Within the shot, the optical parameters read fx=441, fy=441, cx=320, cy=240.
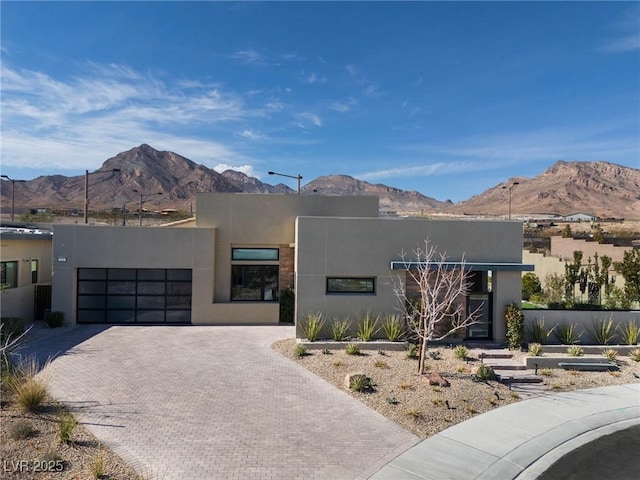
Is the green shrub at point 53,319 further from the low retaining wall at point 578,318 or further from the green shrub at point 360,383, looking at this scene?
the low retaining wall at point 578,318

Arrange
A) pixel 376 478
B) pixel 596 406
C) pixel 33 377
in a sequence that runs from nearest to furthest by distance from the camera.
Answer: pixel 376 478 → pixel 33 377 → pixel 596 406

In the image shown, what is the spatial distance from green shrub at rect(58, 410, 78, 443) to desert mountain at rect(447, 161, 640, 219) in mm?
109189

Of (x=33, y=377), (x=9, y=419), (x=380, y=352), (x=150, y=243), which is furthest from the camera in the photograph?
(x=150, y=243)

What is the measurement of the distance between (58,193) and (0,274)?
412ft

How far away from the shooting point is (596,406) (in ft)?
35.0

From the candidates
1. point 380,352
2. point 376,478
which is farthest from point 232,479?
point 380,352

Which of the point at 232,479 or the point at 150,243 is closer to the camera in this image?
the point at 232,479

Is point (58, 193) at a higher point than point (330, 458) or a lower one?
higher

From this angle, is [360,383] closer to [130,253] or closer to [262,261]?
[262,261]

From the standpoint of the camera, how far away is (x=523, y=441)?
866cm

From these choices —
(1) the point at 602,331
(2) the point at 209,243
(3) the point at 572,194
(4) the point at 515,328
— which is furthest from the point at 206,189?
(1) the point at 602,331

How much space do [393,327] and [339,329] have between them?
5.90 feet

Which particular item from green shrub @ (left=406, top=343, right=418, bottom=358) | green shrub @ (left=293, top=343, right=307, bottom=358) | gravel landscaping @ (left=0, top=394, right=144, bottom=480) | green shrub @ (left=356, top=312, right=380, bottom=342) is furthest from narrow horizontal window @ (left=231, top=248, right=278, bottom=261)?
gravel landscaping @ (left=0, top=394, right=144, bottom=480)

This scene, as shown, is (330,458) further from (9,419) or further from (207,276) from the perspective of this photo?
(207,276)
